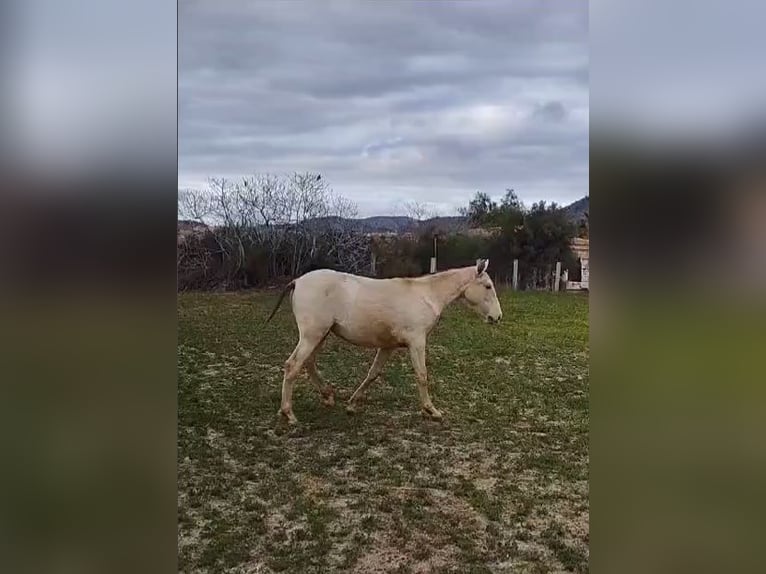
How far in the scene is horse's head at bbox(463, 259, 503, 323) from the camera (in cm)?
239

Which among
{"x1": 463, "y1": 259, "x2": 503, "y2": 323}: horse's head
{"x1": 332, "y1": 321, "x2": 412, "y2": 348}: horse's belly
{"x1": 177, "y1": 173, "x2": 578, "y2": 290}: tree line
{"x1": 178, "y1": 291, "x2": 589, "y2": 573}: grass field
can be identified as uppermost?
{"x1": 177, "y1": 173, "x2": 578, "y2": 290}: tree line

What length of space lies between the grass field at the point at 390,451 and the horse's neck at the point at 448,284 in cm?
6

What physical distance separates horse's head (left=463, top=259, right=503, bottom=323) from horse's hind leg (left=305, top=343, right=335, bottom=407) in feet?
1.78

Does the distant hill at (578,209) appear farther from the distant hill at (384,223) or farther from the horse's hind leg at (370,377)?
the horse's hind leg at (370,377)

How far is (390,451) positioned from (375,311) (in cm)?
47

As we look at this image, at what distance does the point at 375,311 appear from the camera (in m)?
2.50

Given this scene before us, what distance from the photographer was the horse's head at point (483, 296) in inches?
94.0

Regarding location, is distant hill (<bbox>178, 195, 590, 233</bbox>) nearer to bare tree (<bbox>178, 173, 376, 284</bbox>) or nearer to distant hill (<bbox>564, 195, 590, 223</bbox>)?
bare tree (<bbox>178, 173, 376, 284</bbox>)

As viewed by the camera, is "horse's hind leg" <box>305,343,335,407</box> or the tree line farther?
"horse's hind leg" <box>305,343,335,407</box>
